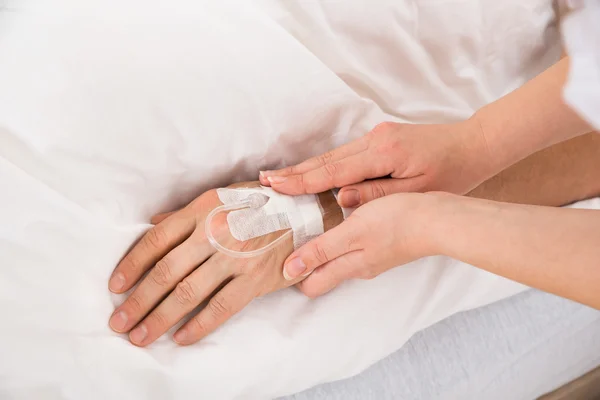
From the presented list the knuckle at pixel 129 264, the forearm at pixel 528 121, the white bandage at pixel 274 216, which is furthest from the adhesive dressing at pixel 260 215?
the forearm at pixel 528 121

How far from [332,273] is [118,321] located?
0.30 metres

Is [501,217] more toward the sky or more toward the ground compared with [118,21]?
more toward the ground

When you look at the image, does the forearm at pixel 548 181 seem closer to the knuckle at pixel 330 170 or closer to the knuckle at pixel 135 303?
the knuckle at pixel 330 170

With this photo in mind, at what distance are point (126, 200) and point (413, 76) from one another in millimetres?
499

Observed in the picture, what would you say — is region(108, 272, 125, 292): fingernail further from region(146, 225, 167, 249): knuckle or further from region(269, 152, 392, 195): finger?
region(269, 152, 392, 195): finger

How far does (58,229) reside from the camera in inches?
24.7

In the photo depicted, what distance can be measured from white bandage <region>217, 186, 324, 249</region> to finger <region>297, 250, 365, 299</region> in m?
0.05

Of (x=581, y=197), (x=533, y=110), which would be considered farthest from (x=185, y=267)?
(x=581, y=197)

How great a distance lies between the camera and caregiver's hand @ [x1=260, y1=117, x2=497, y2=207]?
77 centimetres

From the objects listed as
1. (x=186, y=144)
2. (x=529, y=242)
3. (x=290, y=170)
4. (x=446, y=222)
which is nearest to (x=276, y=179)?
(x=290, y=170)

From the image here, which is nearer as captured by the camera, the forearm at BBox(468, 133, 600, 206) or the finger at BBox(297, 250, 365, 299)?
the finger at BBox(297, 250, 365, 299)

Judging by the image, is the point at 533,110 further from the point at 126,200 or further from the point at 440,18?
the point at 126,200

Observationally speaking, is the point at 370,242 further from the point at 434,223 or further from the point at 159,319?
the point at 159,319

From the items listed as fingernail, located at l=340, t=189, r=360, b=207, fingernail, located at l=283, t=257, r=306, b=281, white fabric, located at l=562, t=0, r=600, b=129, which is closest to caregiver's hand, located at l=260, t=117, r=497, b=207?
fingernail, located at l=340, t=189, r=360, b=207
